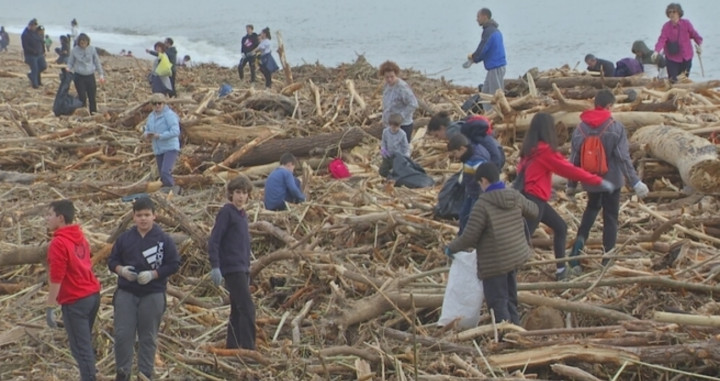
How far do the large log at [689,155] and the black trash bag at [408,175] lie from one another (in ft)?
7.57

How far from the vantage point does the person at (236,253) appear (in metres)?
6.52

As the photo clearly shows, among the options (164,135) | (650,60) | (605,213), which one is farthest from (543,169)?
(650,60)

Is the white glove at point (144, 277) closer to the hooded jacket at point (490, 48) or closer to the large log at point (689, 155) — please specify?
the large log at point (689, 155)

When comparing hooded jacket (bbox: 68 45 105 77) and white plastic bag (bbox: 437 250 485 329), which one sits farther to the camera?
hooded jacket (bbox: 68 45 105 77)

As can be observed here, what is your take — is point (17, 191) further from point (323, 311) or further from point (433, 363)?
point (433, 363)

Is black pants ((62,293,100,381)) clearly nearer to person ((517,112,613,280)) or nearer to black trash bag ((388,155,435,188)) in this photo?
person ((517,112,613,280))

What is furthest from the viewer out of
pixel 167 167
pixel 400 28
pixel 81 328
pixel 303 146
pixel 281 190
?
pixel 400 28

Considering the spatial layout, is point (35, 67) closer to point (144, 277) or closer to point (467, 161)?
point (467, 161)

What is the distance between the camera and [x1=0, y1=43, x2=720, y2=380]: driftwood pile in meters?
6.06

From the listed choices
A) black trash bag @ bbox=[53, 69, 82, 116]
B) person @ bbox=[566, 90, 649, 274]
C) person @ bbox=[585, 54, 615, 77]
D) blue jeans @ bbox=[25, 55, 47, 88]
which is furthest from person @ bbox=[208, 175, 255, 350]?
blue jeans @ bbox=[25, 55, 47, 88]

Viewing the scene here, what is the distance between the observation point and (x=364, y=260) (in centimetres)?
819

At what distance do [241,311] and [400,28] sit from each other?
5266 cm

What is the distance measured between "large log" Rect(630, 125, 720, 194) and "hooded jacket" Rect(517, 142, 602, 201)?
2.47 metres

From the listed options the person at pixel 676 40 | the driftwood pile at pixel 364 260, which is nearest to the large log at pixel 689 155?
the driftwood pile at pixel 364 260
